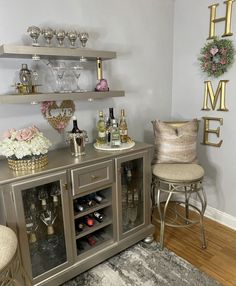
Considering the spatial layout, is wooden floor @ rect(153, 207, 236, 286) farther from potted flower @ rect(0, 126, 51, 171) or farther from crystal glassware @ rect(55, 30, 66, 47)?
crystal glassware @ rect(55, 30, 66, 47)

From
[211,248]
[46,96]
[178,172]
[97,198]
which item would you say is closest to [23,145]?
[46,96]

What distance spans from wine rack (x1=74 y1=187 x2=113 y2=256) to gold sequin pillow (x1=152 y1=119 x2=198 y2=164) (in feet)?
2.03

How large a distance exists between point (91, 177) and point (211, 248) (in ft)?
4.16

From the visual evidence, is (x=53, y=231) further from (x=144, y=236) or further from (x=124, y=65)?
(x=124, y=65)

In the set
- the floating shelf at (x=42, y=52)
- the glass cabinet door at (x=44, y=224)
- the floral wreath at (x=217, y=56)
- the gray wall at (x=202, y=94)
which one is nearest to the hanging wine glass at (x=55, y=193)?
the glass cabinet door at (x=44, y=224)

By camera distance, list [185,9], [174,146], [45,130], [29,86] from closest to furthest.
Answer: [29,86] < [45,130] < [174,146] < [185,9]

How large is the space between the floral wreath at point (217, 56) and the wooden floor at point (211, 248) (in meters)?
1.49

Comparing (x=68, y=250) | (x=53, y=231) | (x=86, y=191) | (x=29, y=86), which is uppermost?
(x=29, y=86)

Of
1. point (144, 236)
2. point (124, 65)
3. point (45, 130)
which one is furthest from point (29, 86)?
point (144, 236)

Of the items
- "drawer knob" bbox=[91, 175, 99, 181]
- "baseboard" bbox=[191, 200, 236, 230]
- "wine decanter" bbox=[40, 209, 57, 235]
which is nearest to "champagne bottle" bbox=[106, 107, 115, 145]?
"drawer knob" bbox=[91, 175, 99, 181]

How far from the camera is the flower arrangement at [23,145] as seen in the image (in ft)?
4.85

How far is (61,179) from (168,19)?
1.99 meters

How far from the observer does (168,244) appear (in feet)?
7.13

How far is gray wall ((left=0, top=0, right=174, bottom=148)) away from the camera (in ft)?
5.59
